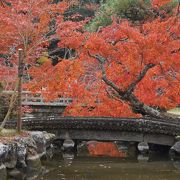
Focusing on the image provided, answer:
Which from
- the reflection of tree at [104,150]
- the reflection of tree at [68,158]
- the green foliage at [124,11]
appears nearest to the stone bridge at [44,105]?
the reflection of tree at [104,150]

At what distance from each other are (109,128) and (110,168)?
5.00 metres

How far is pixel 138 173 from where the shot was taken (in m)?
16.5

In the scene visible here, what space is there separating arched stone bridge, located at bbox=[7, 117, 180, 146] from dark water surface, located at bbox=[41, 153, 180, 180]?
134 cm

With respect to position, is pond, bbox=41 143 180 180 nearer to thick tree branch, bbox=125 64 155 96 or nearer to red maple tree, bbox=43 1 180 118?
red maple tree, bbox=43 1 180 118

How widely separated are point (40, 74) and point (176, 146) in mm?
11394

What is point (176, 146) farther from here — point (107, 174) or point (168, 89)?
point (107, 174)

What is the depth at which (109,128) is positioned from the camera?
73.7 feet

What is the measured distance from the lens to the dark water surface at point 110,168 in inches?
612

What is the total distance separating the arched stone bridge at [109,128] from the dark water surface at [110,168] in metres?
1.34

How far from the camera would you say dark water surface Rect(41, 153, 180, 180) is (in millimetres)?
15547

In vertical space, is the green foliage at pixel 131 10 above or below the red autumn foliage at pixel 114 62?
above

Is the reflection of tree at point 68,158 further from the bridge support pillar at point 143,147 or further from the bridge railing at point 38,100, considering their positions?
the bridge railing at point 38,100

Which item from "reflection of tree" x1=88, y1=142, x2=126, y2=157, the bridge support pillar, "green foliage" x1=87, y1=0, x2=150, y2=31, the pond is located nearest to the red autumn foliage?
the bridge support pillar

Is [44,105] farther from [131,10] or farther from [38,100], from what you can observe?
[131,10]
